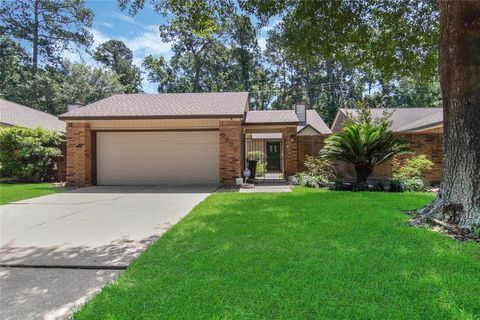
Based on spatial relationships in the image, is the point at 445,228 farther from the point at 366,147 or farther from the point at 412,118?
the point at 412,118

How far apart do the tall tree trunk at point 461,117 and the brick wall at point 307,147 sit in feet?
23.9

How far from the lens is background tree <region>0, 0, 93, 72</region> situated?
2961cm

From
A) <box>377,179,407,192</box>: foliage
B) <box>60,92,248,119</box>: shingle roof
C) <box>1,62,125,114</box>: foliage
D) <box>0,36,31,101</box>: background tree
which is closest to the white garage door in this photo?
<box>60,92,248,119</box>: shingle roof

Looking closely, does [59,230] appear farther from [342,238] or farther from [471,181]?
[471,181]

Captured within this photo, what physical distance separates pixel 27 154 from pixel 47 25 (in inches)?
980

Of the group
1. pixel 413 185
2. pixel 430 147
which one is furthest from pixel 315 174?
pixel 430 147

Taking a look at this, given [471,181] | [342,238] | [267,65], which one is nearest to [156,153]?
[342,238]

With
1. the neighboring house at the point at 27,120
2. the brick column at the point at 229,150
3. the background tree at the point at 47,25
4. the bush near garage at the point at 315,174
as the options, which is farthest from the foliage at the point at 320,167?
the background tree at the point at 47,25

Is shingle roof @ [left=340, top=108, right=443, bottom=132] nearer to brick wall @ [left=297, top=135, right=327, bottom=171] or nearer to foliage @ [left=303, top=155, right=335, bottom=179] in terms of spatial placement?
brick wall @ [left=297, top=135, right=327, bottom=171]

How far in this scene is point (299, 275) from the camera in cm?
306

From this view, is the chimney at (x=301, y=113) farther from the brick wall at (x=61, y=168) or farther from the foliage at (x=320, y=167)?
the brick wall at (x=61, y=168)

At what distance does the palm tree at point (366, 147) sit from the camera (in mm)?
9680

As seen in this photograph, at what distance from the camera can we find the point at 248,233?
4645mm

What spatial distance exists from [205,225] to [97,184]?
862 centimetres
